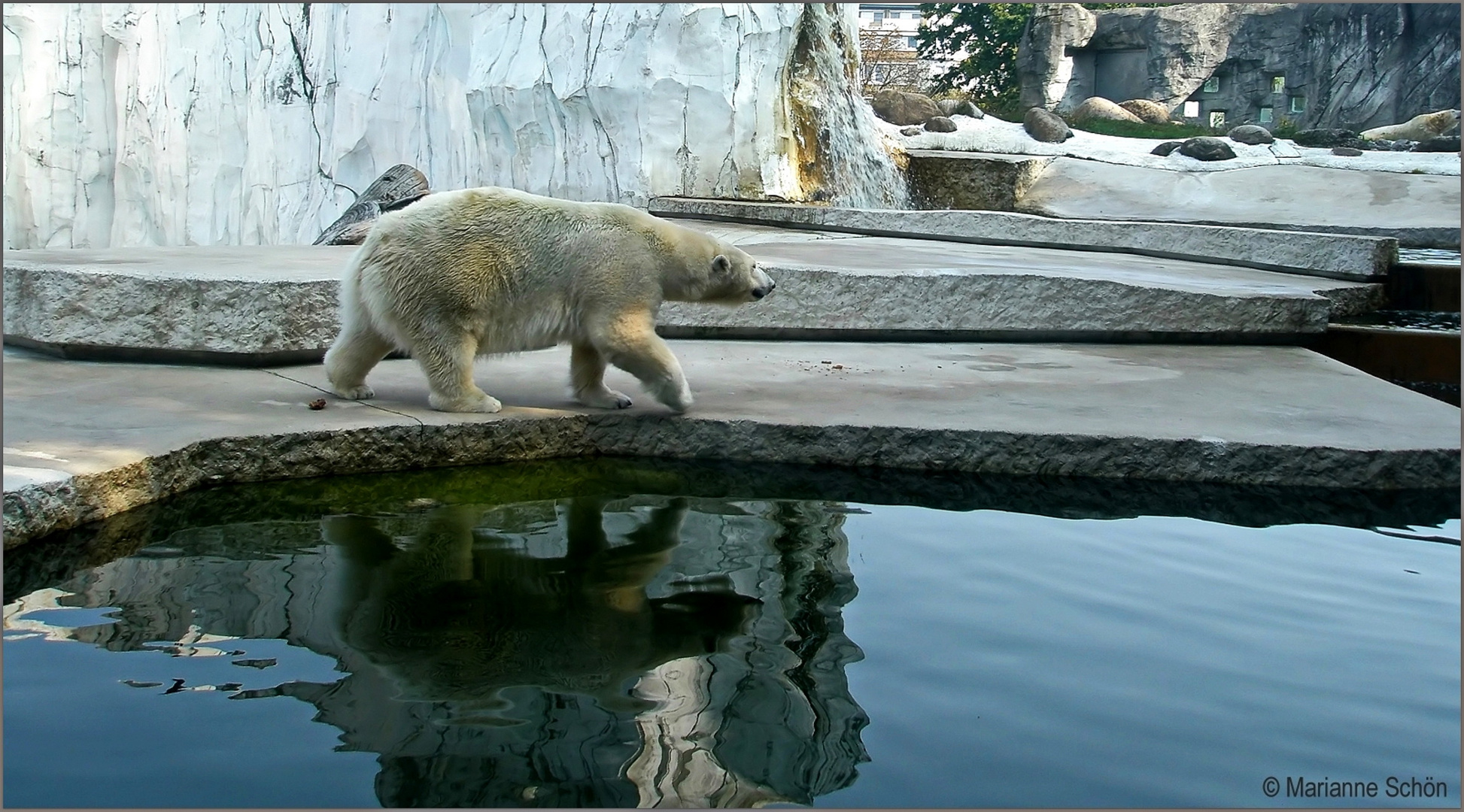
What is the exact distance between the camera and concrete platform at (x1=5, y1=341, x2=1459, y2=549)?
290cm

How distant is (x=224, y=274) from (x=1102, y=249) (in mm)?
5332

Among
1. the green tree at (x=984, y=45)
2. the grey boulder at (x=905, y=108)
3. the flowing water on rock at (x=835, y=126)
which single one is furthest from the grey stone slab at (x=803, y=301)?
the green tree at (x=984, y=45)

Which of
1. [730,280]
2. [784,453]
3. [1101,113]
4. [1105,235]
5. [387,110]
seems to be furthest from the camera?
[1101,113]

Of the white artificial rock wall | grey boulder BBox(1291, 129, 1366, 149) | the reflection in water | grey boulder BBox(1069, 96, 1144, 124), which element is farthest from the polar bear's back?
grey boulder BBox(1069, 96, 1144, 124)

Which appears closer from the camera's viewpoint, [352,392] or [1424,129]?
[352,392]

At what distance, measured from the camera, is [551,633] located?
2133 mm

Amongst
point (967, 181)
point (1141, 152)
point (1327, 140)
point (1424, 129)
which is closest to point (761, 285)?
point (967, 181)

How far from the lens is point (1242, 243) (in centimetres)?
673

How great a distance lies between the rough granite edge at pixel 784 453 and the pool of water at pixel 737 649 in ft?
0.23

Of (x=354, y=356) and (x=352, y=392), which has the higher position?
(x=354, y=356)

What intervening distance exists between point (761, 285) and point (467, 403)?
1072 millimetres

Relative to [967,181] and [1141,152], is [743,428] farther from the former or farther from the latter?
[1141,152]

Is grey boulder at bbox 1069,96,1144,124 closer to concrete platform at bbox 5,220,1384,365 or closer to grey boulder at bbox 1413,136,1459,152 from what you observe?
grey boulder at bbox 1413,136,1459,152

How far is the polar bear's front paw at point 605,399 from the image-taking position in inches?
143
